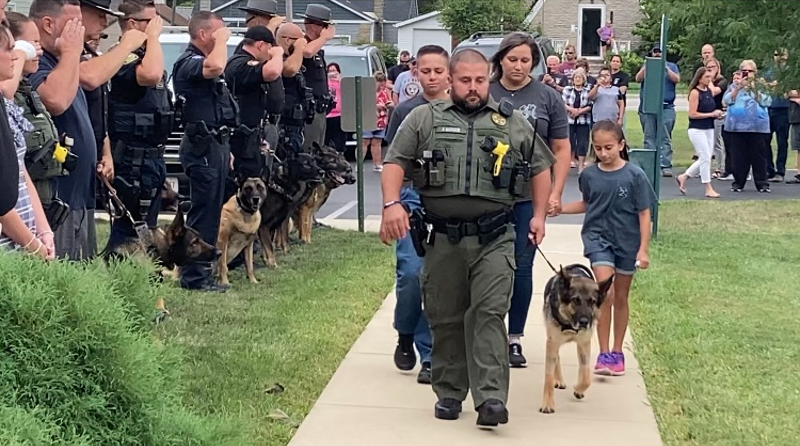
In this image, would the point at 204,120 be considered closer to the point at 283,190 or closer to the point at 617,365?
the point at 283,190

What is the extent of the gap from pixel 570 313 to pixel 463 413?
0.77 meters

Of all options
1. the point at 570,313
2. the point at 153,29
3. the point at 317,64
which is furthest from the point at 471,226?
the point at 317,64

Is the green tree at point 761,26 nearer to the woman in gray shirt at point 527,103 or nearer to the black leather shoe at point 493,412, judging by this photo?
the woman in gray shirt at point 527,103

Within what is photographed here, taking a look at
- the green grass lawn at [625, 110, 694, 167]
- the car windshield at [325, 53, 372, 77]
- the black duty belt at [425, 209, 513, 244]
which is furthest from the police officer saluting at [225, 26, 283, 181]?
the green grass lawn at [625, 110, 694, 167]

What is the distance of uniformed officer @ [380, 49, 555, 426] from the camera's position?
219 inches

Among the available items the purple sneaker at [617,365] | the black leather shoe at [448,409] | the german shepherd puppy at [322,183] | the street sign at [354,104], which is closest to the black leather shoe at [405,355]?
the black leather shoe at [448,409]

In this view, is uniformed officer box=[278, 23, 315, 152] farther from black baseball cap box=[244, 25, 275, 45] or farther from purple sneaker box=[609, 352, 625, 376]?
purple sneaker box=[609, 352, 625, 376]

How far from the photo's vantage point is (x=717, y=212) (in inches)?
559

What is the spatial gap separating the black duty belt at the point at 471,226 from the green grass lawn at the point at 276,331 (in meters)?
1.23

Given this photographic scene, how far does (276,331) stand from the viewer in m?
7.63

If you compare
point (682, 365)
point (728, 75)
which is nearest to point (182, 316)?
point (682, 365)

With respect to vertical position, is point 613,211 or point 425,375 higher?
point 613,211

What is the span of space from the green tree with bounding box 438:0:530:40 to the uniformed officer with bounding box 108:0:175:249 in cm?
4139

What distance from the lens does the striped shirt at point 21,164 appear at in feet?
15.1
